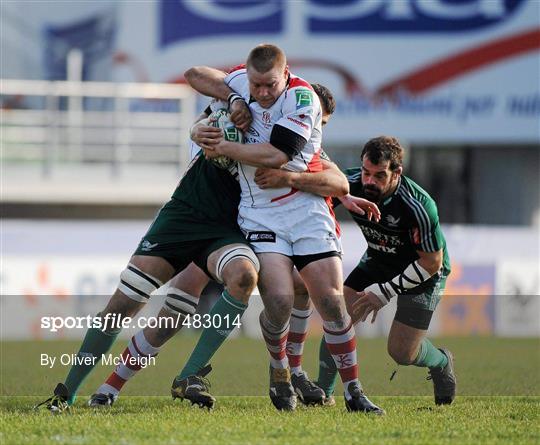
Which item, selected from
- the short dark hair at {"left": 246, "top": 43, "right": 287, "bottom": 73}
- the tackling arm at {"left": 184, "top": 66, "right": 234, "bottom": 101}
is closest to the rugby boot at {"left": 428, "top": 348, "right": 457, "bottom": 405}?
→ the tackling arm at {"left": 184, "top": 66, "right": 234, "bottom": 101}

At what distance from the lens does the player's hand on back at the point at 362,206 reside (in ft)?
24.5

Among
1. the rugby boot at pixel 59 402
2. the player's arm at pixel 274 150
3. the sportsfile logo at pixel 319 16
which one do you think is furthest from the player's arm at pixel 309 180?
the sportsfile logo at pixel 319 16

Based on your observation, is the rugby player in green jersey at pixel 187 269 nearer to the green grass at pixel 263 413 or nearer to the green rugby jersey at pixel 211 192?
the green rugby jersey at pixel 211 192

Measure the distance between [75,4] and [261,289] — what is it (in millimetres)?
20494

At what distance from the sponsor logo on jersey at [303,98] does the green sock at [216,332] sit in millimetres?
1231

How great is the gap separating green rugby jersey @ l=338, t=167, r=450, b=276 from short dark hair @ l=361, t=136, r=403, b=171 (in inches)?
10.8

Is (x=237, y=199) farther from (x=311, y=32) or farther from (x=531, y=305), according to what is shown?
(x=311, y=32)

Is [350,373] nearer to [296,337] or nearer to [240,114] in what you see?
[296,337]

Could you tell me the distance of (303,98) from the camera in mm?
7086

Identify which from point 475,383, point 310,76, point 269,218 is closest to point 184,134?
point 310,76

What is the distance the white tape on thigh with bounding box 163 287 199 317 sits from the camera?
298 inches

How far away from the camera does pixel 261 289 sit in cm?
720

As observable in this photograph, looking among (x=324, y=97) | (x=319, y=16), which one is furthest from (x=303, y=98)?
(x=319, y=16)

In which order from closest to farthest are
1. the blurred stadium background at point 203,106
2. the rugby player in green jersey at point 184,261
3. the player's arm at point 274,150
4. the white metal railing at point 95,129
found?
the player's arm at point 274,150 → the rugby player in green jersey at point 184,261 → the blurred stadium background at point 203,106 → the white metal railing at point 95,129
